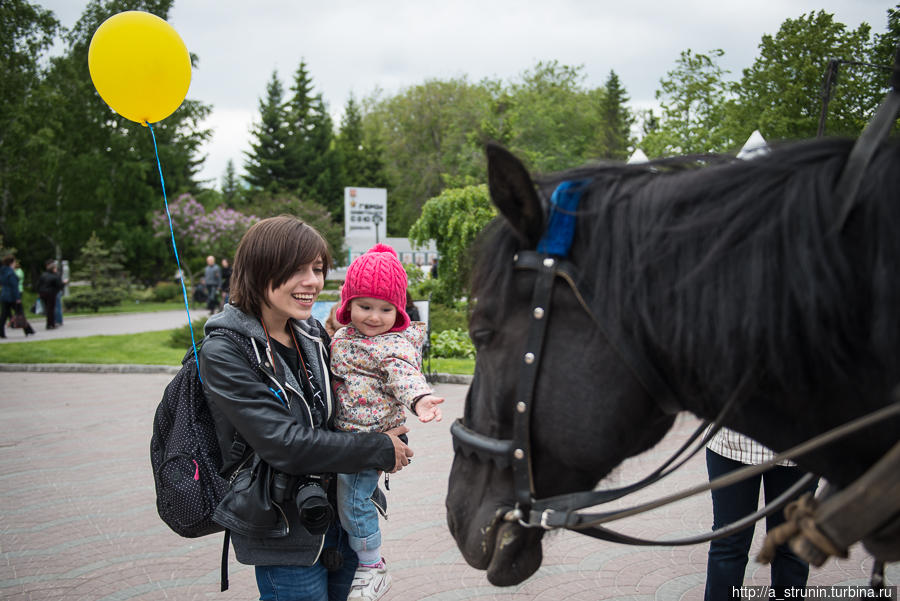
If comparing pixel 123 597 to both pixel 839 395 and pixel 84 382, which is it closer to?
pixel 839 395

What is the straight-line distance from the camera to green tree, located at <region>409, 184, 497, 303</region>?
14.6m

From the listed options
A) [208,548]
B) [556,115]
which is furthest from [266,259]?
[556,115]

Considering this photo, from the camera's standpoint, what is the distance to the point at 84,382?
1050 centimetres

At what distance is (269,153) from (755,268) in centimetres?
5024

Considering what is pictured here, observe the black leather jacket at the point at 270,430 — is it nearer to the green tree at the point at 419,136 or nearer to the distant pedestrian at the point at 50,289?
the distant pedestrian at the point at 50,289

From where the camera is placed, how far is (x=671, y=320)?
1.27m

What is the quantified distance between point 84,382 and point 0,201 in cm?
2267

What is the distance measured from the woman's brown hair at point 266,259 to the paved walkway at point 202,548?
4.19 feet

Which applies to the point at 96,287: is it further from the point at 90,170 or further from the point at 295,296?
the point at 295,296

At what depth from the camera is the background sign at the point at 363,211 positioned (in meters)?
22.5

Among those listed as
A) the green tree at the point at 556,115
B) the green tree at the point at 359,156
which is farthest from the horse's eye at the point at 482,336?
the green tree at the point at 359,156

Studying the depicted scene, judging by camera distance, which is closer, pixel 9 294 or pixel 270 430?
pixel 270 430

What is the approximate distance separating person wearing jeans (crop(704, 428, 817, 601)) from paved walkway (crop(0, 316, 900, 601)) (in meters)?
0.55

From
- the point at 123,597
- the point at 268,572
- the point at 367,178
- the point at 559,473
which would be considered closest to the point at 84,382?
the point at 123,597
